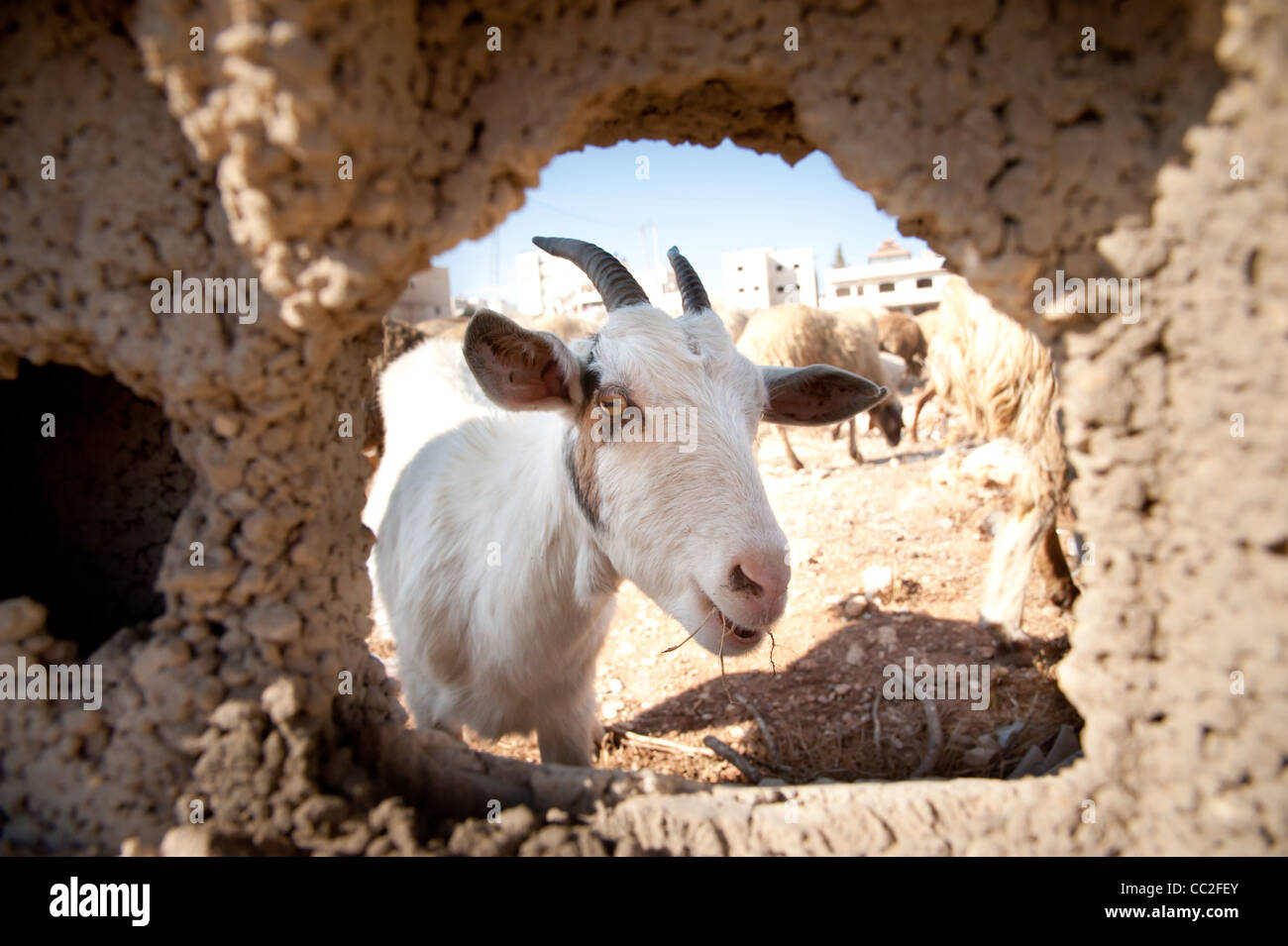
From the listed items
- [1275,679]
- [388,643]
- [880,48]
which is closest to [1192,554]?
[1275,679]

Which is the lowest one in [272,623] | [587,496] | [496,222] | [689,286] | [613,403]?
[272,623]

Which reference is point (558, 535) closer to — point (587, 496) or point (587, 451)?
point (587, 496)

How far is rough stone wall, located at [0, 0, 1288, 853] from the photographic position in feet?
5.13

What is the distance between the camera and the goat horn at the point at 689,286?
9.95 feet

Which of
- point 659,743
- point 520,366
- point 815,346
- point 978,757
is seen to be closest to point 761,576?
Answer: point 520,366

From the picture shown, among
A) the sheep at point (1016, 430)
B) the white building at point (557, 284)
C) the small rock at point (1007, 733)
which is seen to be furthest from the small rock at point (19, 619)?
the white building at point (557, 284)

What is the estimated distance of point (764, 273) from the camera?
2366 cm

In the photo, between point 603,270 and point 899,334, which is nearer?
point 603,270

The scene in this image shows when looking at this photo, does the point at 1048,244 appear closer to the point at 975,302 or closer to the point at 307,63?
the point at 307,63

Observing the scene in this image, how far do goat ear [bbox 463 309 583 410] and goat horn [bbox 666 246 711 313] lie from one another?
706 millimetres

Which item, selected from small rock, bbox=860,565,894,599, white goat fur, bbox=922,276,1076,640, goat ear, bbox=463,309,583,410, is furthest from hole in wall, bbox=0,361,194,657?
small rock, bbox=860,565,894,599

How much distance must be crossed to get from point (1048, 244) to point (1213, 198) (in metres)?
0.33

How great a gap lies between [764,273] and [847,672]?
20941 mm

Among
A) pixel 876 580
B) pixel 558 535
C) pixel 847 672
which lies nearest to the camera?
pixel 558 535
